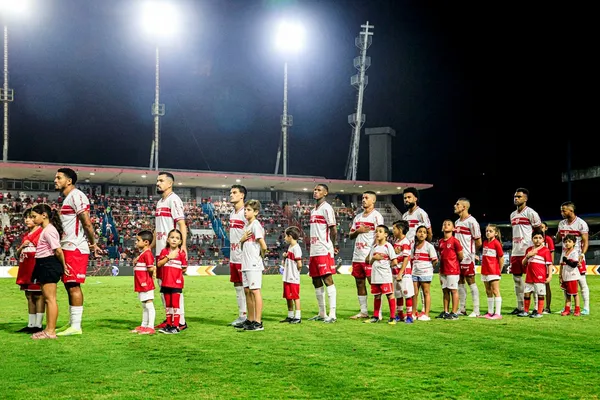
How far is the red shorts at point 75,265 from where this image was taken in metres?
8.36

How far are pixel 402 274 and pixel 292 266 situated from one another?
6.25 feet

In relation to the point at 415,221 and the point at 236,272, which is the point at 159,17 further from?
the point at 236,272

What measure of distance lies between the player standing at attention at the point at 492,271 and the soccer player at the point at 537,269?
0.63 m

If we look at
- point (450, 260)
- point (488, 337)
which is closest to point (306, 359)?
point (488, 337)

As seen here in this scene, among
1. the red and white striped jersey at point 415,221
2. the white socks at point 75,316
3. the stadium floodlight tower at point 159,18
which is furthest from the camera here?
the stadium floodlight tower at point 159,18

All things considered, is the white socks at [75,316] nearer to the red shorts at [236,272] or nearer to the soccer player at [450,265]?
the red shorts at [236,272]

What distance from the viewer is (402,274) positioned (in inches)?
405

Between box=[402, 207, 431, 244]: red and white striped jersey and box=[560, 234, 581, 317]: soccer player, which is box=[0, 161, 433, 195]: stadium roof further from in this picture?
box=[560, 234, 581, 317]: soccer player

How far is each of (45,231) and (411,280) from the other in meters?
5.95

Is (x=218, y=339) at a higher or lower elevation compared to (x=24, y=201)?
lower

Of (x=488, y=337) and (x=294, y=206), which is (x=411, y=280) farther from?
(x=294, y=206)

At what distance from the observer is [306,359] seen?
6711mm

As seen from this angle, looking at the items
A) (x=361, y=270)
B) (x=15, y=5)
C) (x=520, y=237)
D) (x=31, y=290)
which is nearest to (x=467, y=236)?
→ (x=520, y=237)

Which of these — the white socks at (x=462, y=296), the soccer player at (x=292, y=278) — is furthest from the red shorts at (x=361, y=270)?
the white socks at (x=462, y=296)
